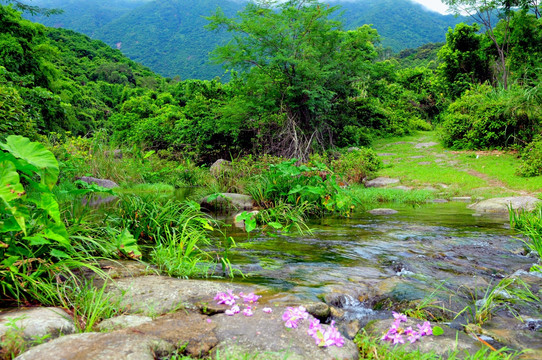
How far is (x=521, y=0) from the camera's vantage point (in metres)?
17.6

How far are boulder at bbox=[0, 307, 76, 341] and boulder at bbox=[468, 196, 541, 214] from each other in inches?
296

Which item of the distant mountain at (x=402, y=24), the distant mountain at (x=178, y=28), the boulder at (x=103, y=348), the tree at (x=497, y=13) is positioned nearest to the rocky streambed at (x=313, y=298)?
the boulder at (x=103, y=348)

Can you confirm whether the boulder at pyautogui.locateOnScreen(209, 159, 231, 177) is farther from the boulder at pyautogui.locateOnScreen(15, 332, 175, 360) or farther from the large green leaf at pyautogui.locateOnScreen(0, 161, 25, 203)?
the boulder at pyautogui.locateOnScreen(15, 332, 175, 360)

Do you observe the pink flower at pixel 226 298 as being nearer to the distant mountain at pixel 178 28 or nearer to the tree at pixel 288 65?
the tree at pixel 288 65

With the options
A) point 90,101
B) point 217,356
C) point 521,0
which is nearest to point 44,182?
point 217,356

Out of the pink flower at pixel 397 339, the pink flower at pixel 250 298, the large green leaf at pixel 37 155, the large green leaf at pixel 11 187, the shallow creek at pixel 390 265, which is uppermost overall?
the large green leaf at pixel 37 155

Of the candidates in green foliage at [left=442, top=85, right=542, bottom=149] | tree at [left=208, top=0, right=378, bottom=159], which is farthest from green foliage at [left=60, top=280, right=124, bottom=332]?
green foliage at [left=442, top=85, right=542, bottom=149]

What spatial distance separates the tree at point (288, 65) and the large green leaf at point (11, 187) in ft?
35.7

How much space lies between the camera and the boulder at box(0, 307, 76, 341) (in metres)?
1.71

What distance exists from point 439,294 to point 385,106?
20200mm

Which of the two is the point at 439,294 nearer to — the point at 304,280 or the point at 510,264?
the point at 304,280

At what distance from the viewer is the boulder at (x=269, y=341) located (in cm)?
170

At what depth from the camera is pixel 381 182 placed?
11.1 metres

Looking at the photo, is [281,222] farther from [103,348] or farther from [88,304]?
[103,348]
